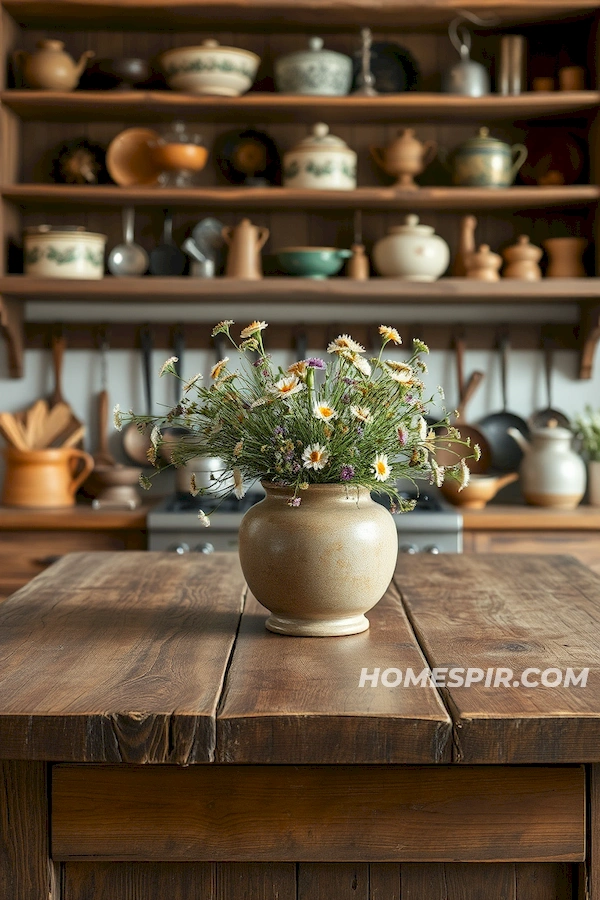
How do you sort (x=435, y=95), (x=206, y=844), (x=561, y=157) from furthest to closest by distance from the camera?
1. (x=561, y=157)
2. (x=435, y=95)
3. (x=206, y=844)

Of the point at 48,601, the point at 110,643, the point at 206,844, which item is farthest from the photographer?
the point at 48,601

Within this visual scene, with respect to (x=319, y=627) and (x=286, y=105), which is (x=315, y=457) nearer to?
(x=319, y=627)

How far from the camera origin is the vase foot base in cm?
129

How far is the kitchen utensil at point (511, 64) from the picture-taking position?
122 inches

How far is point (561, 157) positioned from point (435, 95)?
1.65 feet

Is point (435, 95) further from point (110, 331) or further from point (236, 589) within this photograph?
point (236, 589)

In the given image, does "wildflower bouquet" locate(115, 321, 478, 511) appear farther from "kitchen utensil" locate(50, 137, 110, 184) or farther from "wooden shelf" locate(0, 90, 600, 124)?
"kitchen utensil" locate(50, 137, 110, 184)

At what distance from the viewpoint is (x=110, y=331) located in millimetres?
3309

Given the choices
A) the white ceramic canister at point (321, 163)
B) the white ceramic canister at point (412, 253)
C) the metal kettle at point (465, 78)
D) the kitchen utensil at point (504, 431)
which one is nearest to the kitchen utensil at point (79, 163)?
the white ceramic canister at point (321, 163)

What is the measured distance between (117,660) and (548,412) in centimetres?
241

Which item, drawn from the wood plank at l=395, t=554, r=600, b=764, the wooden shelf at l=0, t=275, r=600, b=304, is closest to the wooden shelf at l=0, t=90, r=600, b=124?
the wooden shelf at l=0, t=275, r=600, b=304

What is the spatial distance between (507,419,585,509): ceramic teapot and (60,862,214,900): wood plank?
210cm

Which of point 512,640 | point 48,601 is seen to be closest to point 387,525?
point 512,640

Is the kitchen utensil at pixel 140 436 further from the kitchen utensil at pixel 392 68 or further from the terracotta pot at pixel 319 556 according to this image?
the terracotta pot at pixel 319 556
